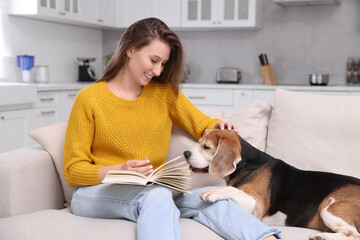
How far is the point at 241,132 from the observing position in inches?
89.5

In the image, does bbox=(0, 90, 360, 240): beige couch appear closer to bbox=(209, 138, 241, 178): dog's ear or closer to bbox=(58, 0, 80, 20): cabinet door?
bbox=(209, 138, 241, 178): dog's ear

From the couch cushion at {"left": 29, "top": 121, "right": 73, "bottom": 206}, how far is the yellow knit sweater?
0.54 ft

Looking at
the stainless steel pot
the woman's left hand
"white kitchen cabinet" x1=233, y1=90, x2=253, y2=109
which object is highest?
the stainless steel pot

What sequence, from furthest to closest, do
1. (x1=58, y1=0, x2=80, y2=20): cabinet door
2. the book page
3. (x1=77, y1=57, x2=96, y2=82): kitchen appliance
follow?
(x1=77, y1=57, x2=96, y2=82): kitchen appliance → (x1=58, y1=0, x2=80, y2=20): cabinet door → the book page

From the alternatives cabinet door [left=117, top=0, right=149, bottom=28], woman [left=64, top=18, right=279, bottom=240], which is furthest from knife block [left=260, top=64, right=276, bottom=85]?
woman [left=64, top=18, right=279, bottom=240]

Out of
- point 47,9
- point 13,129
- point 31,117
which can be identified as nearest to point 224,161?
point 13,129

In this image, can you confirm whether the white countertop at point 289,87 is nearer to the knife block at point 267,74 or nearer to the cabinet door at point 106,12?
the knife block at point 267,74

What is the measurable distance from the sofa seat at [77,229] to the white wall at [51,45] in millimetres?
2929

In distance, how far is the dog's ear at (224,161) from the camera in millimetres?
1857

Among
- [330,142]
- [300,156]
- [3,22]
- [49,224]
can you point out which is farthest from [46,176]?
[3,22]

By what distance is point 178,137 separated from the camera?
2.26 meters

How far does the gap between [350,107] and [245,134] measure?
50cm

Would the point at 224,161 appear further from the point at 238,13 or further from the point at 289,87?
the point at 238,13

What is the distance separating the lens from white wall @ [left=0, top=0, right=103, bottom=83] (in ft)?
14.4
